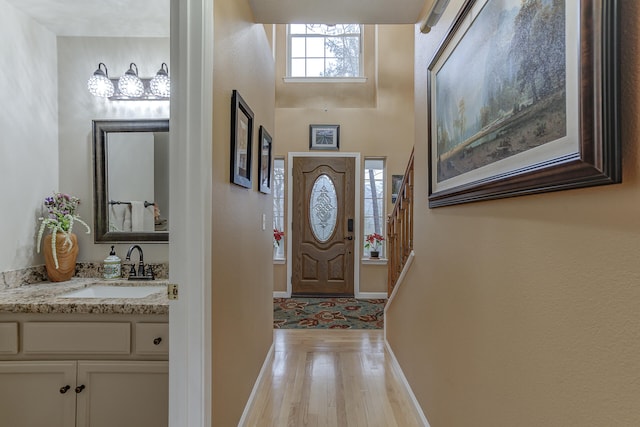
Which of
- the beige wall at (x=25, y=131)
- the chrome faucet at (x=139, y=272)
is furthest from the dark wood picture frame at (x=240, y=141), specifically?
the beige wall at (x=25, y=131)

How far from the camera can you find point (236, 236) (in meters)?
1.77

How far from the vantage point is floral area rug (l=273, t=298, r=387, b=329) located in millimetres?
3877

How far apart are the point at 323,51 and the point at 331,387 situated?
482cm

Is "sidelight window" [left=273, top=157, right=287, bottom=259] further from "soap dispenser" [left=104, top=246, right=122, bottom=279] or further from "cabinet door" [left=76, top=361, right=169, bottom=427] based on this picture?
"cabinet door" [left=76, top=361, right=169, bottom=427]

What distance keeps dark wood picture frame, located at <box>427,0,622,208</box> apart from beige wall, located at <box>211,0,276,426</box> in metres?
1.01

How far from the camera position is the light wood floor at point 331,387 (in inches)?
81.4

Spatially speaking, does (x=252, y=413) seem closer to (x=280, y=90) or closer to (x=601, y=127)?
(x=601, y=127)

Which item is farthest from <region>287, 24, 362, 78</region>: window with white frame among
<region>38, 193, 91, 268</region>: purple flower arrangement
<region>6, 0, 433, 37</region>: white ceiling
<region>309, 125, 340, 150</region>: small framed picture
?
<region>38, 193, 91, 268</region>: purple flower arrangement

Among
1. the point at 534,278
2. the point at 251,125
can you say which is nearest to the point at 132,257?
the point at 251,125

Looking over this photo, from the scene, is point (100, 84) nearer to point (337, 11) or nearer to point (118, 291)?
point (118, 291)

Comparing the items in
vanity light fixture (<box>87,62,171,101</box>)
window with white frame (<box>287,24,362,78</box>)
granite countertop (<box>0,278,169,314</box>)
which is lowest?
granite countertop (<box>0,278,169,314</box>)

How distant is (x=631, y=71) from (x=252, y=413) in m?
2.29

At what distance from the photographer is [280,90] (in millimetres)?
5262

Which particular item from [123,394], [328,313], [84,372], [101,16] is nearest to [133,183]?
[101,16]
